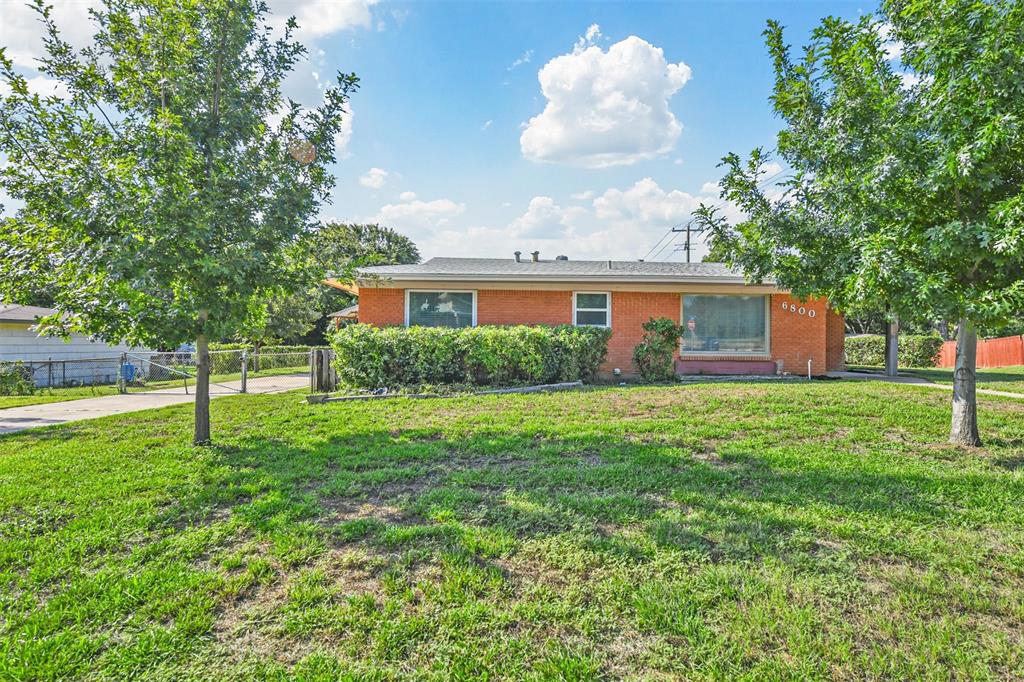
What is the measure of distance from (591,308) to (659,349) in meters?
2.44

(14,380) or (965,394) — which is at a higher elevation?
(965,394)

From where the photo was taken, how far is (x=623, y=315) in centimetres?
1317

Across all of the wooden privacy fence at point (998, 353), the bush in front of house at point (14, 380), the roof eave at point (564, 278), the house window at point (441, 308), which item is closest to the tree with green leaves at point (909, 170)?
the roof eave at point (564, 278)

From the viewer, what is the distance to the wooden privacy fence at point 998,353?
19.3 meters

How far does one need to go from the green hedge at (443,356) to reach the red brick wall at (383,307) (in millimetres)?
2552

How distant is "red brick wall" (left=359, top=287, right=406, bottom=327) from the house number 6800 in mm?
10305

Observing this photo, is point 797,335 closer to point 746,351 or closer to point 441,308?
point 746,351

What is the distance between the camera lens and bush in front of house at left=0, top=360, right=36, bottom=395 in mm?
13281

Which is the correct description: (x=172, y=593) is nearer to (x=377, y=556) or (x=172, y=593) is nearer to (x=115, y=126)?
(x=377, y=556)

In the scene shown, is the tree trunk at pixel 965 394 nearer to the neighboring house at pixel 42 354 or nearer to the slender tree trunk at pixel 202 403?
the slender tree trunk at pixel 202 403

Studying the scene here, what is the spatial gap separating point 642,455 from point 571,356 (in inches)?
222

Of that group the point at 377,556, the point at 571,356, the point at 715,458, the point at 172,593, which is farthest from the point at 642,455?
the point at 571,356

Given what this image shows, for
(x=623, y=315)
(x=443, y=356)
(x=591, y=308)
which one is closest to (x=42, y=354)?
(x=443, y=356)

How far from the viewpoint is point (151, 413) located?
8359 mm
